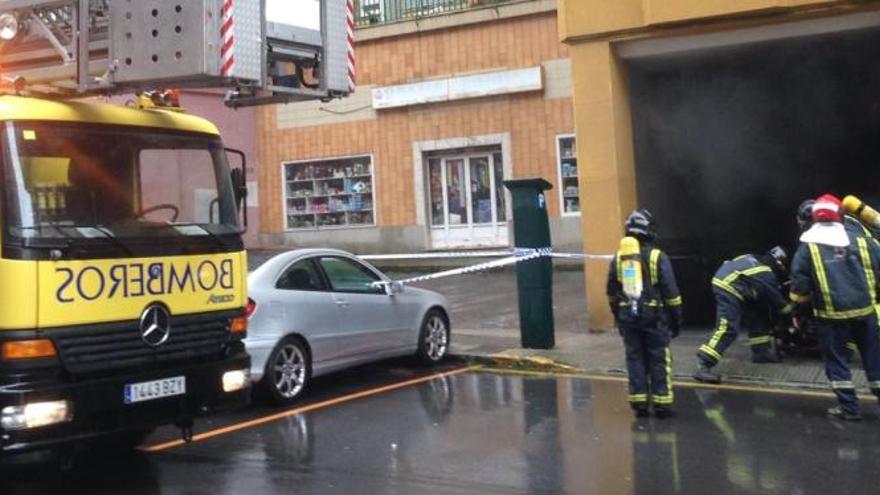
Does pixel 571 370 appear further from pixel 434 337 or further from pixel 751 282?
pixel 751 282

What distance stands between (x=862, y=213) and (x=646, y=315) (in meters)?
2.51

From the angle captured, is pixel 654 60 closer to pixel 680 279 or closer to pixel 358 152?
pixel 680 279

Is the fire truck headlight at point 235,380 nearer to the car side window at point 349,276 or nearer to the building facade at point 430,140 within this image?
the car side window at point 349,276

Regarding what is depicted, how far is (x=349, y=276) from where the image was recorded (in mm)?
9047

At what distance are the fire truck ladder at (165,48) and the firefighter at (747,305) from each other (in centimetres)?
452

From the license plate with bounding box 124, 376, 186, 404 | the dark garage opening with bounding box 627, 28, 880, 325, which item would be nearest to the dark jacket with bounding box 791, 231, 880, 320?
the license plate with bounding box 124, 376, 186, 404

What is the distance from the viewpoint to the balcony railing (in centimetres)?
1909

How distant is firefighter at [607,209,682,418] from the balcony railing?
482 inches

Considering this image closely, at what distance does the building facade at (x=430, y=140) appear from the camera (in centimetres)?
1811

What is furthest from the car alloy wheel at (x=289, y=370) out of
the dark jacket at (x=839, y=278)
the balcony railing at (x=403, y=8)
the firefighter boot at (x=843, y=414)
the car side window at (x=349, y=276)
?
the balcony railing at (x=403, y=8)

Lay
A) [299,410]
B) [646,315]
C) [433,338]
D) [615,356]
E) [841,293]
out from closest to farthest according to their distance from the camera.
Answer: [841,293]
[646,315]
[299,410]
[615,356]
[433,338]

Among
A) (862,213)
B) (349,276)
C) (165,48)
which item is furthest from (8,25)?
(862,213)

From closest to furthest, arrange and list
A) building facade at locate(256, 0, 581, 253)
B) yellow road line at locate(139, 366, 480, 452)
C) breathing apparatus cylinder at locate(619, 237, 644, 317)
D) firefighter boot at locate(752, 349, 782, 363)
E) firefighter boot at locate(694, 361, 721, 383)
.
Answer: yellow road line at locate(139, 366, 480, 452), breathing apparatus cylinder at locate(619, 237, 644, 317), firefighter boot at locate(694, 361, 721, 383), firefighter boot at locate(752, 349, 782, 363), building facade at locate(256, 0, 581, 253)

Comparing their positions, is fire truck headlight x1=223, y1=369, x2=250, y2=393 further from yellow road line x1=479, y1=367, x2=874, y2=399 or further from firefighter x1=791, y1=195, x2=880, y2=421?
firefighter x1=791, y1=195, x2=880, y2=421
